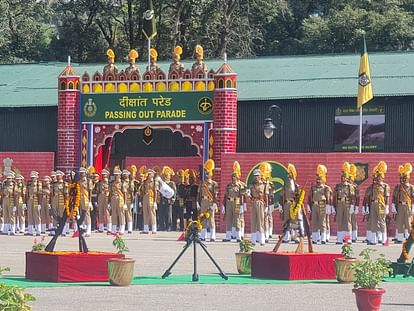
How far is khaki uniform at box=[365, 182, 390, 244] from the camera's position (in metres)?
29.7

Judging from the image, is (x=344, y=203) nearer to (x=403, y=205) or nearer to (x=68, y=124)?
(x=403, y=205)

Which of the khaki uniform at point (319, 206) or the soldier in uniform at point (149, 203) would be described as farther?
the soldier in uniform at point (149, 203)

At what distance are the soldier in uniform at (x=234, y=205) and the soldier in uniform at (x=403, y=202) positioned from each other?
3840mm

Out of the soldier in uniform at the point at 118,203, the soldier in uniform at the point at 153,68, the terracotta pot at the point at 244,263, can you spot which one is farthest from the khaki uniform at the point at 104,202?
the terracotta pot at the point at 244,263

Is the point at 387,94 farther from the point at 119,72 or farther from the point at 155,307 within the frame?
the point at 155,307

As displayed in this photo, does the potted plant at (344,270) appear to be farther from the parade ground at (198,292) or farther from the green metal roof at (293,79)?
the green metal roof at (293,79)

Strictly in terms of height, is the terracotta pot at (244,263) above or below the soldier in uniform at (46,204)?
below

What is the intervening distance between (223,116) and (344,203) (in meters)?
6.23

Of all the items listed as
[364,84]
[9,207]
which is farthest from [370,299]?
[9,207]

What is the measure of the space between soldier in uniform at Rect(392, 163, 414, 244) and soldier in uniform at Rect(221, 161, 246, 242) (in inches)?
151

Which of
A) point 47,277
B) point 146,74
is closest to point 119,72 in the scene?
point 146,74

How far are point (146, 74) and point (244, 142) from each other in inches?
163

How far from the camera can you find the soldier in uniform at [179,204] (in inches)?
1403

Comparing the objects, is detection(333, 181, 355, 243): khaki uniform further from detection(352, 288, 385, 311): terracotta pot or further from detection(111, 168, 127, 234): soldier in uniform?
detection(352, 288, 385, 311): terracotta pot
